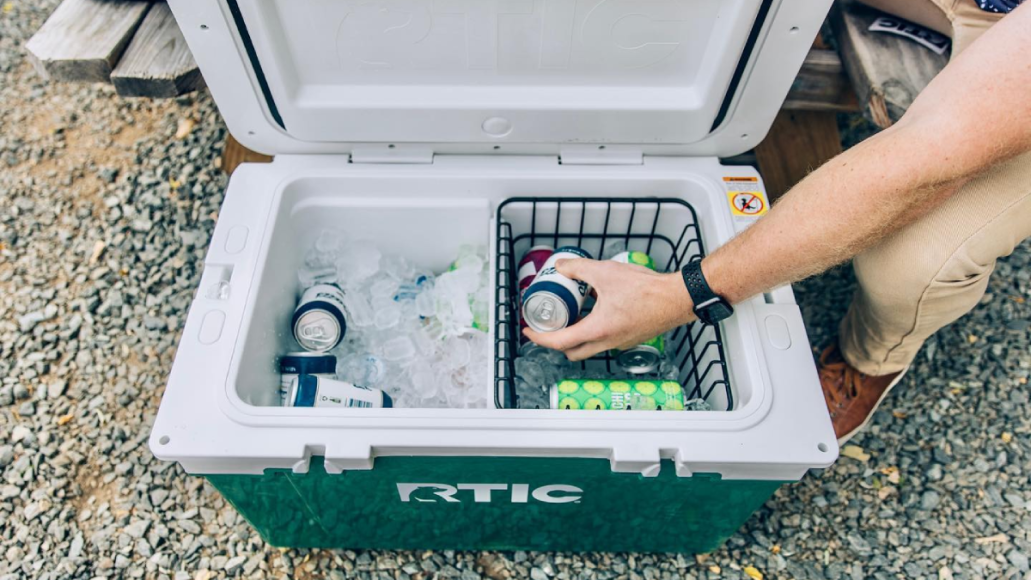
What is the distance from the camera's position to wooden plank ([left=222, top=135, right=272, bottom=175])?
1.78 metres

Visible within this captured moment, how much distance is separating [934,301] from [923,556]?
543mm

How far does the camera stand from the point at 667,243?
1344mm

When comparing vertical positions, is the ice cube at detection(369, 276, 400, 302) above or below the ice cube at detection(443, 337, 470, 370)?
above

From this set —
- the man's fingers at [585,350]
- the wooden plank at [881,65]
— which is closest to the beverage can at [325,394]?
the man's fingers at [585,350]

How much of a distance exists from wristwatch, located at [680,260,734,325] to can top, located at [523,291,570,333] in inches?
7.4

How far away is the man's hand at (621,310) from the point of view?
107 cm

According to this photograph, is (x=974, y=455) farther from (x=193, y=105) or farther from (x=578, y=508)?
(x=193, y=105)

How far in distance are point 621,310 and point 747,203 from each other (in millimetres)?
311

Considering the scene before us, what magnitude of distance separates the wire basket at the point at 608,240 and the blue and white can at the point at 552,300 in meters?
0.05

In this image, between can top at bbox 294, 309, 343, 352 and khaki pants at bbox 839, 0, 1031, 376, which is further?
can top at bbox 294, 309, 343, 352

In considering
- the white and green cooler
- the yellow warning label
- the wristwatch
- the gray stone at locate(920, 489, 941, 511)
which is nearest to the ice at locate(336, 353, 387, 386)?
the white and green cooler

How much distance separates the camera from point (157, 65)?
1.29 m

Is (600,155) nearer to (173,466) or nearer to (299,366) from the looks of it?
(299,366)

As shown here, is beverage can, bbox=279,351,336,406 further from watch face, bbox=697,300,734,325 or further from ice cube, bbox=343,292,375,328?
watch face, bbox=697,300,734,325
